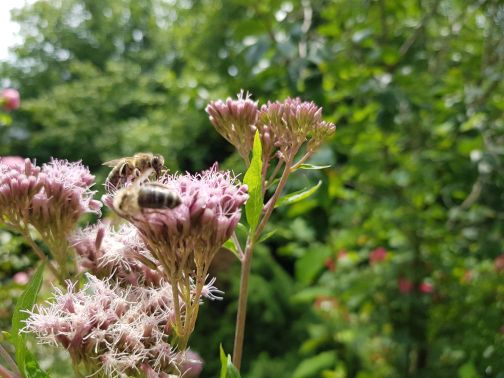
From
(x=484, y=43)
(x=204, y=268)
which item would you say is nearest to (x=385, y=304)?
(x=484, y=43)

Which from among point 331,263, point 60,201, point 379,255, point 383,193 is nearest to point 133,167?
point 60,201

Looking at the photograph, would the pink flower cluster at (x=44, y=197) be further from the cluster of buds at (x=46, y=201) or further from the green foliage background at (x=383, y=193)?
the green foliage background at (x=383, y=193)

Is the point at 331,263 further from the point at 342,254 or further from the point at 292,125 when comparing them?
the point at 292,125

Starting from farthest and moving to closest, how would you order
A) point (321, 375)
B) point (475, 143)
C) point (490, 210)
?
point (321, 375) → point (490, 210) → point (475, 143)

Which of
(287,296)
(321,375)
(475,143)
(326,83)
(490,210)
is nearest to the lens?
(475,143)

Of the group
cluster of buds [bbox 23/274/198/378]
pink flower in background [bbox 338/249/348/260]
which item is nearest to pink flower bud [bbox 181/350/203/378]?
cluster of buds [bbox 23/274/198/378]

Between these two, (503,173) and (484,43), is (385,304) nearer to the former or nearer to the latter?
(503,173)

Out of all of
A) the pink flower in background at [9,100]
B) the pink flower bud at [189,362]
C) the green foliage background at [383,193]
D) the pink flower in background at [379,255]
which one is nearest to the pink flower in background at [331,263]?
the green foliage background at [383,193]
